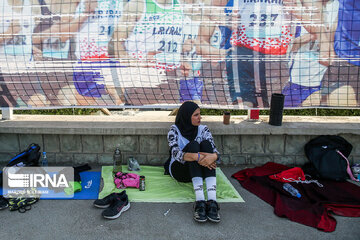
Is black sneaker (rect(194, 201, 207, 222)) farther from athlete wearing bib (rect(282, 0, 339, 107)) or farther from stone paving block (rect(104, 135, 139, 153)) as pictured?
athlete wearing bib (rect(282, 0, 339, 107))

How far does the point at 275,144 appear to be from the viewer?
4.96m

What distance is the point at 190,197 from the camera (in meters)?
4.09

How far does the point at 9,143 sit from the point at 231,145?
311 centimetres

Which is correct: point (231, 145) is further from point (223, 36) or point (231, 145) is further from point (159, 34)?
point (159, 34)

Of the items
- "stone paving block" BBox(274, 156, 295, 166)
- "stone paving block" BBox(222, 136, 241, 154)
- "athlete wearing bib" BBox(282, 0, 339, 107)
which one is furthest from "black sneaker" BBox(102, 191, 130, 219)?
"athlete wearing bib" BBox(282, 0, 339, 107)

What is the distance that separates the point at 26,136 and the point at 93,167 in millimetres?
1022

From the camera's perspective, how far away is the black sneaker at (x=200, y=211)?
138 inches

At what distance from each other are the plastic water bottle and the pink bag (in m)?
1.77

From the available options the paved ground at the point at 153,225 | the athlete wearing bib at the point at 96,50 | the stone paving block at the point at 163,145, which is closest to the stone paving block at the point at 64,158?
the athlete wearing bib at the point at 96,50

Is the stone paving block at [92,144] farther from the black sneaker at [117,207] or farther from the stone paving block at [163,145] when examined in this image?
the black sneaker at [117,207]

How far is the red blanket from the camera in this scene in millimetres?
3615

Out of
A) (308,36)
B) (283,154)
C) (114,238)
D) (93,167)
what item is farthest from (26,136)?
(308,36)

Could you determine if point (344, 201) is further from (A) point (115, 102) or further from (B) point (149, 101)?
(A) point (115, 102)

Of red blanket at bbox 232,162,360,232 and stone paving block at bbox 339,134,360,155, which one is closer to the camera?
red blanket at bbox 232,162,360,232
